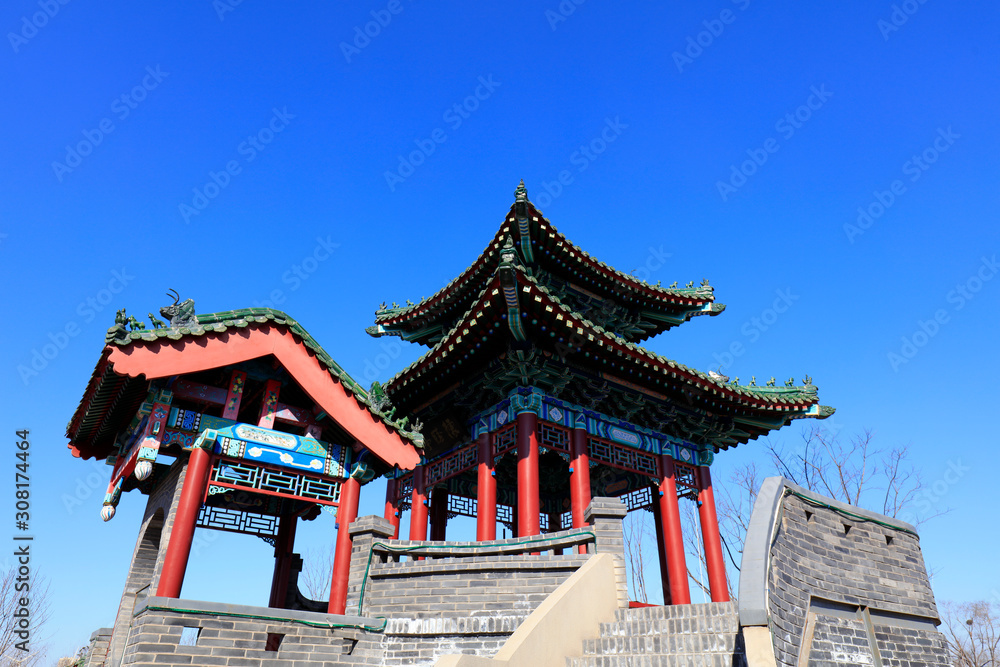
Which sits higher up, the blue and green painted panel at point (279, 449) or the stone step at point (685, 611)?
the blue and green painted panel at point (279, 449)

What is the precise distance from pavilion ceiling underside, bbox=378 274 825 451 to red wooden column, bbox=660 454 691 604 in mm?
1124

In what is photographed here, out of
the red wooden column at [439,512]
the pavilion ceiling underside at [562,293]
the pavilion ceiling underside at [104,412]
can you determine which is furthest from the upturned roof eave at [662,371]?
the pavilion ceiling underside at [104,412]

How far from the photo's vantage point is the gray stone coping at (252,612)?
7.06 metres

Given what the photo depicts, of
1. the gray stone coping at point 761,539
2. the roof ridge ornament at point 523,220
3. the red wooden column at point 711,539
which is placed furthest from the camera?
the roof ridge ornament at point 523,220

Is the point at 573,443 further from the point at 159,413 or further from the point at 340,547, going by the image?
the point at 159,413

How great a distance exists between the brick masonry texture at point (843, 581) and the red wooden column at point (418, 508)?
8.23 m

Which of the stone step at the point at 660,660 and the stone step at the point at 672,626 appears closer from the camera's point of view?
the stone step at the point at 660,660

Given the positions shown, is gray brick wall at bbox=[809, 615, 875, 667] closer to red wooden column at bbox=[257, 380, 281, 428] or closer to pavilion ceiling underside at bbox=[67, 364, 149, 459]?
red wooden column at bbox=[257, 380, 281, 428]

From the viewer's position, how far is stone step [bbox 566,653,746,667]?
6337 mm

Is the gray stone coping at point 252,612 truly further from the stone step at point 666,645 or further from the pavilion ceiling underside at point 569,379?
the pavilion ceiling underside at point 569,379

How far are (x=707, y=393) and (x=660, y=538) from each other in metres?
3.34

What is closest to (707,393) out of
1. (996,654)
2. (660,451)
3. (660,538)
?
(660,451)

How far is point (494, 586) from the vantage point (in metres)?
8.38

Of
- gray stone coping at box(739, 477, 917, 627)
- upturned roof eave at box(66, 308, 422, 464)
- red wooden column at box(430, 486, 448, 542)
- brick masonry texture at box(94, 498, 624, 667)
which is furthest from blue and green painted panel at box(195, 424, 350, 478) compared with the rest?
gray stone coping at box(739, 477, 917, 627)
